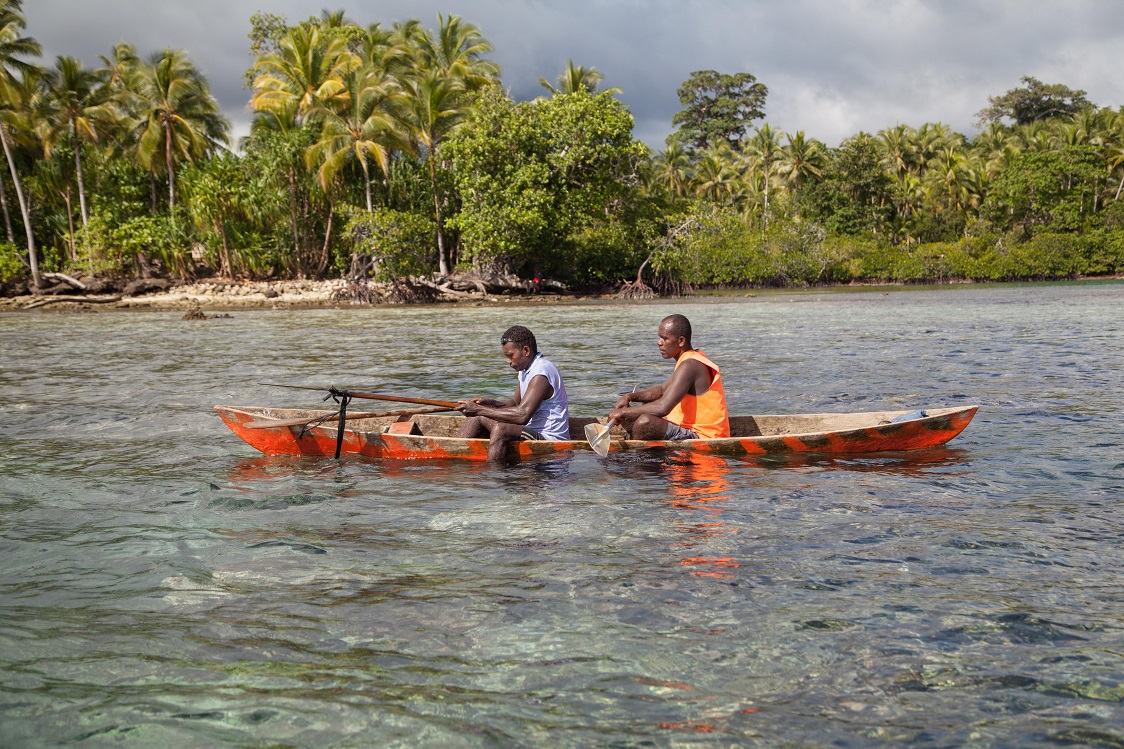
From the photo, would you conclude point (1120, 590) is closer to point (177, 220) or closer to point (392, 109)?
point (392, 109)

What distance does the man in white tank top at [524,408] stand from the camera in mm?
7988

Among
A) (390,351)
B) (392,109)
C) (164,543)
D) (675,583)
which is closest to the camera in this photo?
(675,583)

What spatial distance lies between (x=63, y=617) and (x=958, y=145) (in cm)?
6746

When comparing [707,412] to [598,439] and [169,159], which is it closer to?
[598,439]

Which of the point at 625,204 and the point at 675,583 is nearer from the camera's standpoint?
the point at 675,583

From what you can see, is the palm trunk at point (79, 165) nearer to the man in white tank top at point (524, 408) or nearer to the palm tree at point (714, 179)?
the man in white tank top at point (524, 408)

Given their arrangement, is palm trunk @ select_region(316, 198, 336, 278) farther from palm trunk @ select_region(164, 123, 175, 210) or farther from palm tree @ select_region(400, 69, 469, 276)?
palm trunk @ select_region(164, 123, 175, 210)

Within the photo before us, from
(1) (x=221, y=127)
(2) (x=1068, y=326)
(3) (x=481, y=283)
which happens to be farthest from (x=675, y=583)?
(1) (x=221, y=127)

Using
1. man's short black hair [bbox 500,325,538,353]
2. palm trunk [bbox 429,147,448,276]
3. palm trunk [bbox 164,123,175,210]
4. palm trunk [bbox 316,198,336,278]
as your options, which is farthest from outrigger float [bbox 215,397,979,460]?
palm trunk [bbox 164,123,175,210]

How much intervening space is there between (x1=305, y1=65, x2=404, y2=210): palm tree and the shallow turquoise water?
1078 inches

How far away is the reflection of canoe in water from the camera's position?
8.03 metres

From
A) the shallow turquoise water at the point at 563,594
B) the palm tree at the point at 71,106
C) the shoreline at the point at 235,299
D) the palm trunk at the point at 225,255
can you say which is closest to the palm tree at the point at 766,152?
the shoreline at the point at 235,299

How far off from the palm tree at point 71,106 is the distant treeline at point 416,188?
3.9 inches

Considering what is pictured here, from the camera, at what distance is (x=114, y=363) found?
1778 centimetres
